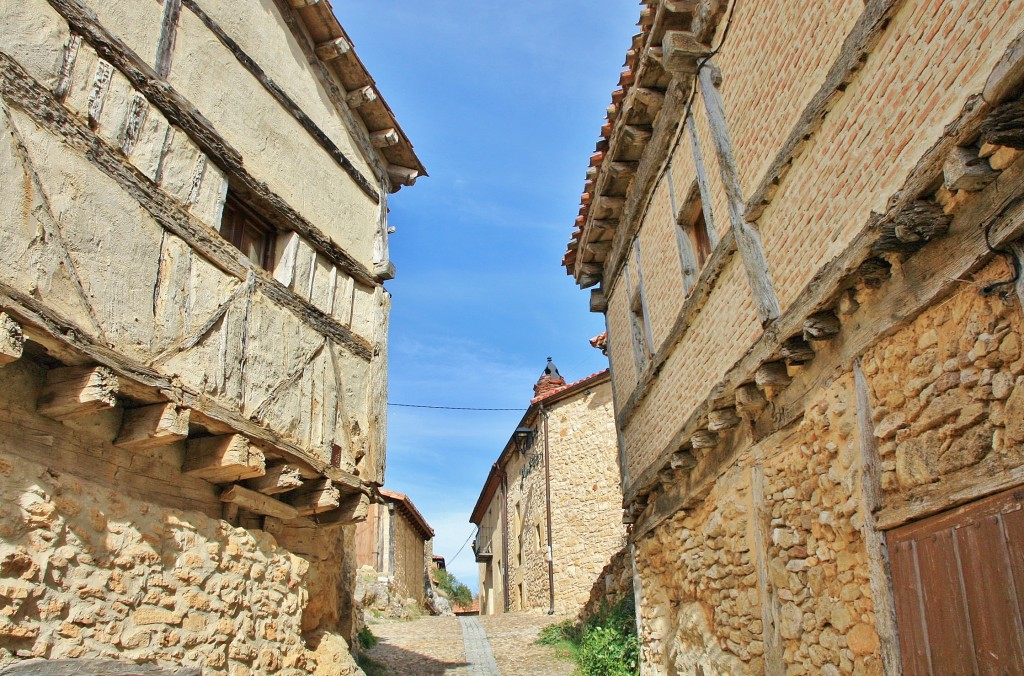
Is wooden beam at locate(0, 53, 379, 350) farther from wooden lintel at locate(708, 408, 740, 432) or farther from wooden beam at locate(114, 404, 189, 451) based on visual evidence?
wooden lintel at locate(708, 408, 740, 432)

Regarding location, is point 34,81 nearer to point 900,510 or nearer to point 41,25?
point 41,25

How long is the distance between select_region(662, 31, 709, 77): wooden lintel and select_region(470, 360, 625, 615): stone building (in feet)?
35.7

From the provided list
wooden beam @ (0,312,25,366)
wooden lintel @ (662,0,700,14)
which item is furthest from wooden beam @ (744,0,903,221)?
wooden beam @ (0,312,25,366)

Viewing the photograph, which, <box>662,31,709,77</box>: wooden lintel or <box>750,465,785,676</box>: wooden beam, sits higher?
<box>662,31,709,77</box>: wooden lintel

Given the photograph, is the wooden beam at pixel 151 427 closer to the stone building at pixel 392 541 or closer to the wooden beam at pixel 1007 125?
the wooden beam at pixel 1007 125

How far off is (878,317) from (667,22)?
3964 millimetres

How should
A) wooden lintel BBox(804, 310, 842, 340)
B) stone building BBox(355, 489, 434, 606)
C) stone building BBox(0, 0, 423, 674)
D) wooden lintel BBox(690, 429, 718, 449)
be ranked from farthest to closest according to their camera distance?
stone building BBox(355, 489, 434, 606), wooden lintel BBox(690, 429, 718, 449), wooden lintel BBox(804, 310, 842, 340), stone building BBox(0, 0, 423, 674)

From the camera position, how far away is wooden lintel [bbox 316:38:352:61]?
789 cm

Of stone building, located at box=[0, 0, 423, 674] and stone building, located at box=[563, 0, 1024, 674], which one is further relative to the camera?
stone building, located at box=[0, 0, 423, 674]

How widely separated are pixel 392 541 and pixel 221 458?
14175 millimetres

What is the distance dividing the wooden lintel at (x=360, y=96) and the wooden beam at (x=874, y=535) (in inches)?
238

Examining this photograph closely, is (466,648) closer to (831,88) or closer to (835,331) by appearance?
(835,331)

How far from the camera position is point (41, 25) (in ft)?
14.8

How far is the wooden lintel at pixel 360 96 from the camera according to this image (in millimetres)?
8281
